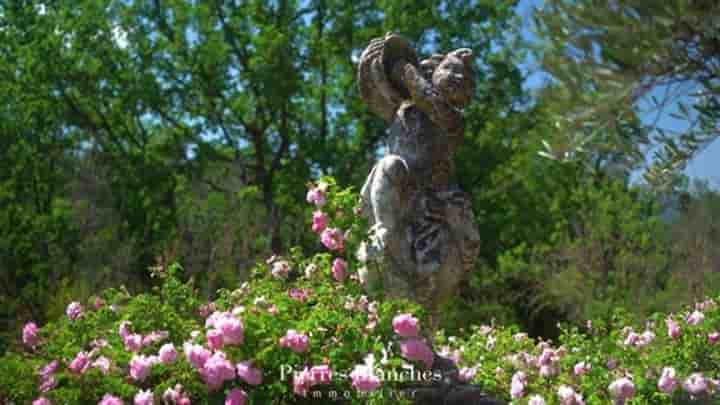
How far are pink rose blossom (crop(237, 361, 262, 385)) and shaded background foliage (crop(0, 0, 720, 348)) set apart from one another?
11.5 meters

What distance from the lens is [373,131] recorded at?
17.2 meters

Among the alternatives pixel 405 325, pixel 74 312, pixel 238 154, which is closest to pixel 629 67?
pixel 405 325

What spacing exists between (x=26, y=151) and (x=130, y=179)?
2695 millimetres

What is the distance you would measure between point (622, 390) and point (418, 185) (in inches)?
73.0

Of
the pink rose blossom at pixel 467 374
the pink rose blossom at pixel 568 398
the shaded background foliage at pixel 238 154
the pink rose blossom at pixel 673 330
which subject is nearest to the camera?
the pink rose blossom at pixel 568 398

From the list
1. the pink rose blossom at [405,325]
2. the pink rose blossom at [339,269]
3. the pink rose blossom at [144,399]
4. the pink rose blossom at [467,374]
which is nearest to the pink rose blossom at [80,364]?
Result: the pink rose blossom at [144,399]

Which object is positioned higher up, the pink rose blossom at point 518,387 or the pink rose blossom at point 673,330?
the pink rose blossom at point 673,330

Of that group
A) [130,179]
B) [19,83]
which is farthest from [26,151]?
[130,179]

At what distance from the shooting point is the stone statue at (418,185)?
4691mm

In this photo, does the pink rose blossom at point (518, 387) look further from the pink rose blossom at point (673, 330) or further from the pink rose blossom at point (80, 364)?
the pink rose blossom at point (80, 364)

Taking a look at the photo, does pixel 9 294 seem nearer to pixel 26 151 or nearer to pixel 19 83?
pixel 26 151

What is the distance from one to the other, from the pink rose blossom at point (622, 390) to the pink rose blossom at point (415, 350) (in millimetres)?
1395

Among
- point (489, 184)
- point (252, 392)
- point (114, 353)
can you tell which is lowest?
point (252, 392)

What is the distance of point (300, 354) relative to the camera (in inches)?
147
